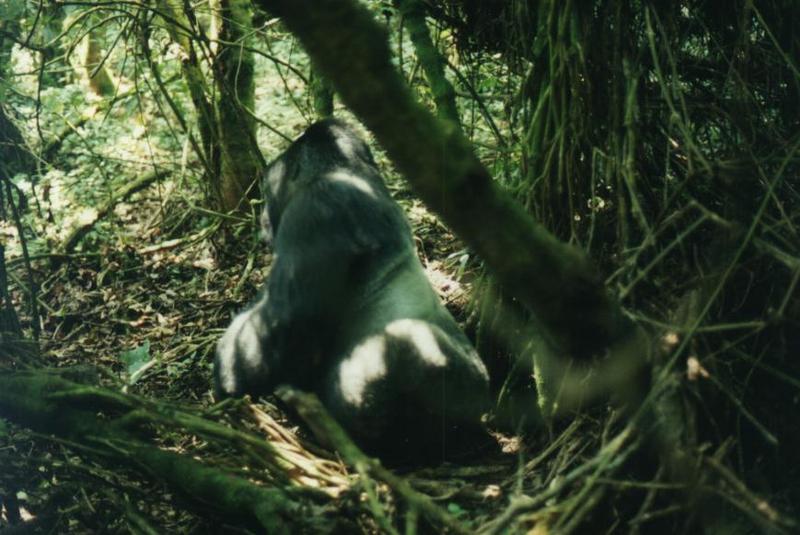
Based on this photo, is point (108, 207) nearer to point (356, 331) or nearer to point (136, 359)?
point (136, 359)

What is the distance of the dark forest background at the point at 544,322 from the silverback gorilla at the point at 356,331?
7.1 inches

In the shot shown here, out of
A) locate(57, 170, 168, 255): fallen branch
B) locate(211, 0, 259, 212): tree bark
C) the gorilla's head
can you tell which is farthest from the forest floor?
the gorilla's head

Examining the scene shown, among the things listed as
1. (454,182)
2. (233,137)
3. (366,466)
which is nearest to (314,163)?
(366,466)

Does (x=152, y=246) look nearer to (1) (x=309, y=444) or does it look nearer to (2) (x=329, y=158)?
(2) (x=329, y=158)

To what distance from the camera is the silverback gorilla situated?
298 cm

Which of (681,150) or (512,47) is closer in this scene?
(681,150)

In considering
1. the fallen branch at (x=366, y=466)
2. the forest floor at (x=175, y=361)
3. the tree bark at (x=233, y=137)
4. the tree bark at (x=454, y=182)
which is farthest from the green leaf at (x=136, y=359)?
the tree bark at (x=454, y=182)

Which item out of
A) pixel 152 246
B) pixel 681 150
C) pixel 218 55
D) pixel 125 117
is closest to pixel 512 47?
pixel 681 150

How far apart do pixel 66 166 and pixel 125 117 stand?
24.4 inches

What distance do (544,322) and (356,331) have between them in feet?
4.27

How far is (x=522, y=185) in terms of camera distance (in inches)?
121

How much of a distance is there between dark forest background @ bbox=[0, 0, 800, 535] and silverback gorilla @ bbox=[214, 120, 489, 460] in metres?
0.18

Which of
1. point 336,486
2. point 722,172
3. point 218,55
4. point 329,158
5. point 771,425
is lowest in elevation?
point 771,425

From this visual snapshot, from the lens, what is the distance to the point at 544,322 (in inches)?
77.5
